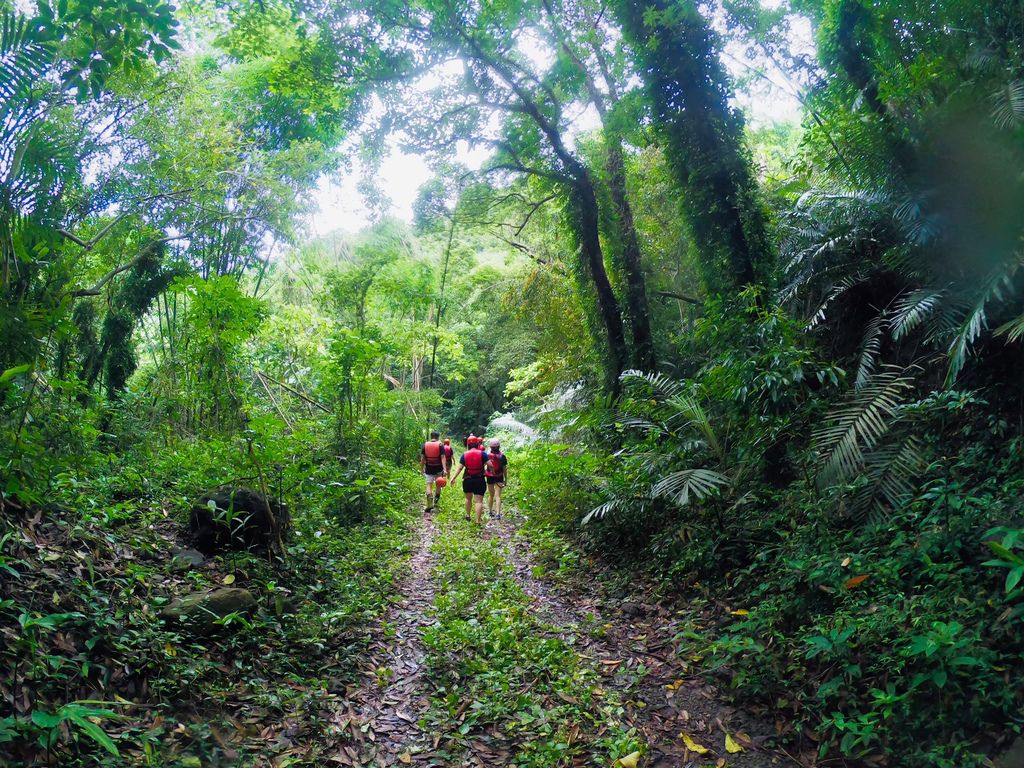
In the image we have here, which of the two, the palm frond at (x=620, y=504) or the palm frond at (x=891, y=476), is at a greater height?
the palm frond at (x=891, y=476)

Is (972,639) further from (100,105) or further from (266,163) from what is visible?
(266,163)

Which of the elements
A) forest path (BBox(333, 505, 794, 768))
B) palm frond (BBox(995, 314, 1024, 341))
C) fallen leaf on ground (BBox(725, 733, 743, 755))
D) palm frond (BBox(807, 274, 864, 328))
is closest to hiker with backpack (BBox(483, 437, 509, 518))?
forest path (BBox(333, 505, 794, 768))

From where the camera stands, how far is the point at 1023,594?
9.66 ft

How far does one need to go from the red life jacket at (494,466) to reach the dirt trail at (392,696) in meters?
3.85

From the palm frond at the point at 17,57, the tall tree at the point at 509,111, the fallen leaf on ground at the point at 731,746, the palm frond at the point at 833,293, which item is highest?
the tall tree at the point at 509,111

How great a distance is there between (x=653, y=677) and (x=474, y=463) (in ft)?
17.2

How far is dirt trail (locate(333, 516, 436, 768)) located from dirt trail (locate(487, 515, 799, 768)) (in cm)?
125

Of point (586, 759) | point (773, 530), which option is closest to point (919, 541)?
point (773, 530)

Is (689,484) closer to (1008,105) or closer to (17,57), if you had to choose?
(1008,105)

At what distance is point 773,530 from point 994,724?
222cm

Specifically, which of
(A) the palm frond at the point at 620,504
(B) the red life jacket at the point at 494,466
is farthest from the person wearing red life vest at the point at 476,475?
(A) the palm frond at the point at 620,504

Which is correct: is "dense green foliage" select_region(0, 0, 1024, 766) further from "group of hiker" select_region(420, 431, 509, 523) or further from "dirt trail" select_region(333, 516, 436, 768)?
"group of hiker" select_region(420, 431, 509, 523)

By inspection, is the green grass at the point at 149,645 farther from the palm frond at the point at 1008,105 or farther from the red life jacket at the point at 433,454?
the palm frond at the point at 1008,105

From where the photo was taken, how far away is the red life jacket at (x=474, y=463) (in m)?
8.96
